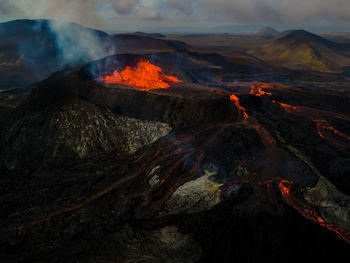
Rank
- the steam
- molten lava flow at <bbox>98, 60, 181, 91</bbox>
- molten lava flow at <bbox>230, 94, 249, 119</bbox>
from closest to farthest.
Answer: molten lava flow at <bbox>230, 94, 249, 119</bbox> → molten lava flow at <bbox>98, 60, 181, 91</bbox> → the steam

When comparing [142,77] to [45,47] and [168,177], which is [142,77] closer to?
[168,177]

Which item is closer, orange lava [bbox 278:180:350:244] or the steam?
orange lava [bbox 278:180:350:244]

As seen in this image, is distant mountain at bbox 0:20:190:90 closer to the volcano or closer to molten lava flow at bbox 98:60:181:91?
molten lava flow at bbox 98:60:181:91

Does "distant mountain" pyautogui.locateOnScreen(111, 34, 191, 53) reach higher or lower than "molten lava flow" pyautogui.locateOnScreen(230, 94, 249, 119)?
higher

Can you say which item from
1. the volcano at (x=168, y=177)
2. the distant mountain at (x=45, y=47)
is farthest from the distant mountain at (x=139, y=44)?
the volcano at (x=168, y=177)

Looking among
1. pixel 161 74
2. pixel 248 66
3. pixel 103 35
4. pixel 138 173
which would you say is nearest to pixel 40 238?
pixel 138 173

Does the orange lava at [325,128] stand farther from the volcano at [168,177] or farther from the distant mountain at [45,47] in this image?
the distant mountain at [45,47]

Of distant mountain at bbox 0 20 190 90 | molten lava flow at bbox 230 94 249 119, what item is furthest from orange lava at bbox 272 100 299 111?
distant mountain at bbox 0 20 190 90
